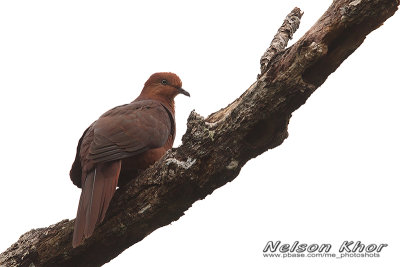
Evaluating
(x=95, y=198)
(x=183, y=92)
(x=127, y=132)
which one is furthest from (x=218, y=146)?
(x=183, y=92)

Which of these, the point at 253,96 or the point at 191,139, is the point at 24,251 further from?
the point at 253,96

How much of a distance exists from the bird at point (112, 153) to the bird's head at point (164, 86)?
2.99 feet

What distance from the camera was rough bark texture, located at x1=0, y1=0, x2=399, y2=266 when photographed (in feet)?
9.26

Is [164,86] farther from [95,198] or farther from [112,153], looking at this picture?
[95,198]

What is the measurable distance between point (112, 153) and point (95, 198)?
0.40 m

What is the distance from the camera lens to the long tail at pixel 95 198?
3.31m

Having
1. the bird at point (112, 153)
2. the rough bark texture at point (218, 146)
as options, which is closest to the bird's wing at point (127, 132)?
the bird at point (112, 153)

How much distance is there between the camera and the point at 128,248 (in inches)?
137

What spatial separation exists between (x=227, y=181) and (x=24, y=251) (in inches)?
59.0

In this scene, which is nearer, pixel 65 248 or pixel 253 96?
pixel 253 96

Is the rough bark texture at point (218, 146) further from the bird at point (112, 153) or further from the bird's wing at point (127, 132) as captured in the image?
the bird's wing at point (127, 132)

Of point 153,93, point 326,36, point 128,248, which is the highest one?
point 153,93

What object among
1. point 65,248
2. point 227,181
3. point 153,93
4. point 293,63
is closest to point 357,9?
point 293,63

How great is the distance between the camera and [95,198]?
11.4 ft
